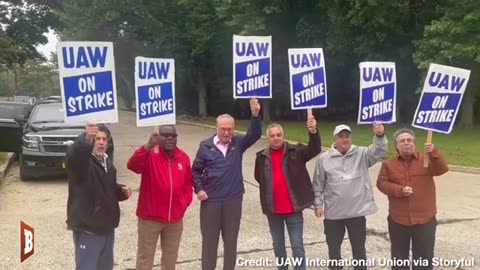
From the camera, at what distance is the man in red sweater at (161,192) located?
4957 millimetres

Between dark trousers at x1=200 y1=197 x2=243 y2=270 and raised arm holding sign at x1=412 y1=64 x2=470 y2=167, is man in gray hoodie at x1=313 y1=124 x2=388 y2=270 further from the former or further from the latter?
dark trousers at x1=200 y1=197 x2=243 y2=270

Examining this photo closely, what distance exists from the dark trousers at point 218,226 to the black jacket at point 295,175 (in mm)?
312

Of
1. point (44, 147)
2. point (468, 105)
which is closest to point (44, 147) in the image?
point (44, 147)

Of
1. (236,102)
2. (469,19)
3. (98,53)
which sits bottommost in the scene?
(236,102)

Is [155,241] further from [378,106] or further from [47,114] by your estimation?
[47,114]

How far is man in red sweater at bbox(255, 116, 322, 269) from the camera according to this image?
5324 mm

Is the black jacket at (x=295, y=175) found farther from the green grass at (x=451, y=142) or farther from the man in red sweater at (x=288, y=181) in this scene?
the green grass at (x=451, y=142)

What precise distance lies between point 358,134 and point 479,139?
449 cm

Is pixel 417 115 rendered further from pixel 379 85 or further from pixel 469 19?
pixel 469 19

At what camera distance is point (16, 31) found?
38000 millimetres

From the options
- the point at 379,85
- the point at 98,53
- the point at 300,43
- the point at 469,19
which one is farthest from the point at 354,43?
the point at 98,53

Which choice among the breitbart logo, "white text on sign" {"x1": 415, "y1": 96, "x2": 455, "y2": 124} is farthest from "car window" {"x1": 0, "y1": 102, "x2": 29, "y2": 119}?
"white text on sign" {"x1": 415, "y1": 96, "x2": 455, "y2": 124}

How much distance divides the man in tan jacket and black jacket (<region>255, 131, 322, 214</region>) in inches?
29.1

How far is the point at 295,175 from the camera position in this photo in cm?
532
